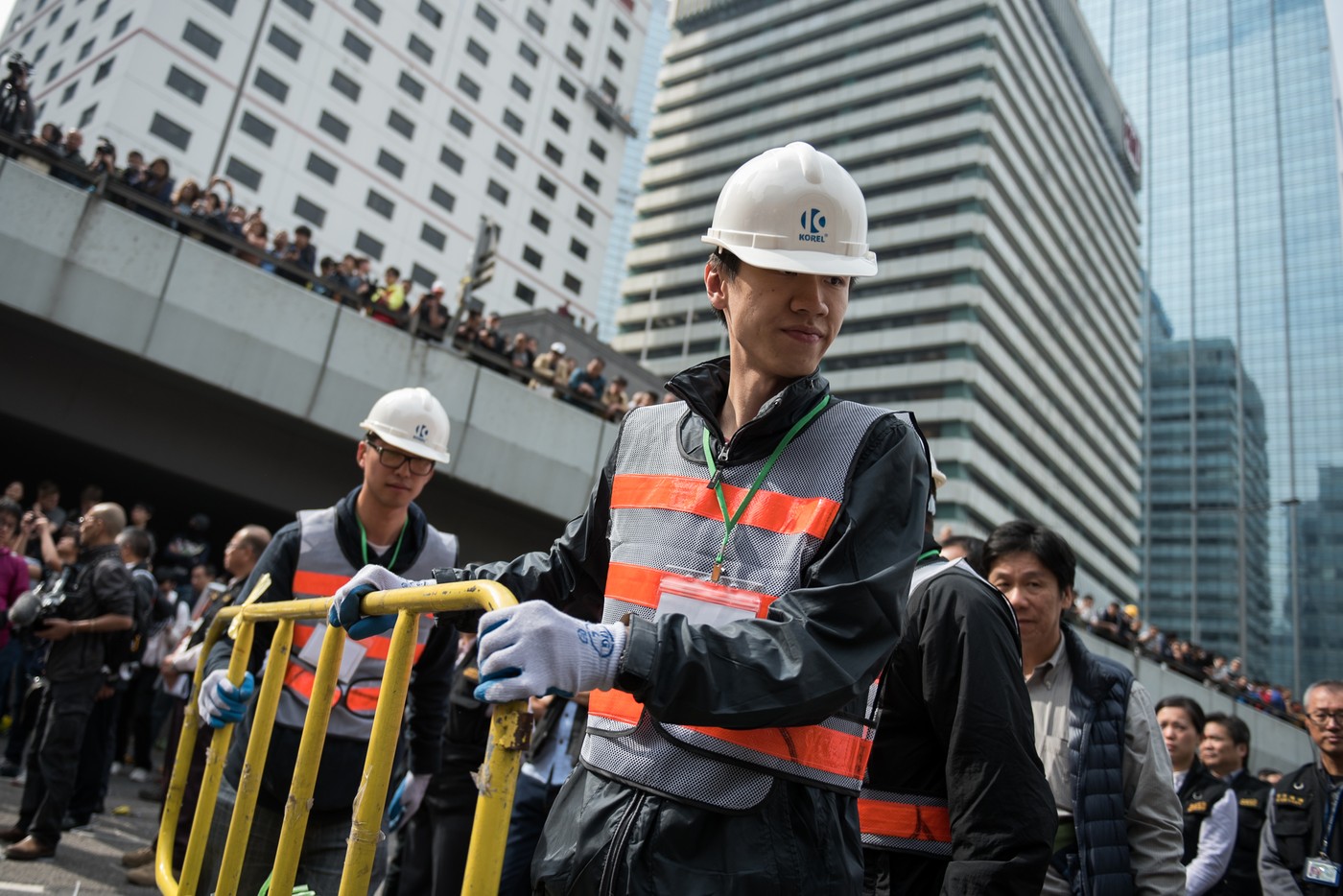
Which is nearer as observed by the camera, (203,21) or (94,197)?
(94,197)

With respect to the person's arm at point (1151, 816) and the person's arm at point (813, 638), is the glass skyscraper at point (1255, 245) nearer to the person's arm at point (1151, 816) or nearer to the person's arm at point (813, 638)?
the person's arm at point (1151, 816)

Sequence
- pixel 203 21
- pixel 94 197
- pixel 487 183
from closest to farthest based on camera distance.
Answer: pixel 94 197 < pixel 203 21 < pixel 487 183

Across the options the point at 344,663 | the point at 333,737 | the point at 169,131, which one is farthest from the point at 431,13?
the point at 333,737

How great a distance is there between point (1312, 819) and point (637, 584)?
443 centimetres

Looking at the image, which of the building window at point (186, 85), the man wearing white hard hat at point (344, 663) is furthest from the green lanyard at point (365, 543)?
the building window at point (186, 85)

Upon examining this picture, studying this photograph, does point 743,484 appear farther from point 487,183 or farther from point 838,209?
point 487,183

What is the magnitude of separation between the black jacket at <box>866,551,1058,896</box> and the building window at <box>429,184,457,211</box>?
50465 mm

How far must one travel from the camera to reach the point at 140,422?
13.2 metres

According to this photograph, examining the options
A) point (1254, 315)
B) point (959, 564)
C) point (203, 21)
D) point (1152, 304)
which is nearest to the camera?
point (959, 564)

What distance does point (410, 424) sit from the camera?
12.3ft

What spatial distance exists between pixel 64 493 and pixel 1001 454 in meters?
56.9

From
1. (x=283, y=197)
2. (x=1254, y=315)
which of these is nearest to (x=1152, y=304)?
Answer: (x=1254, y=315)

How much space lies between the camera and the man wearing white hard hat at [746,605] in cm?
144

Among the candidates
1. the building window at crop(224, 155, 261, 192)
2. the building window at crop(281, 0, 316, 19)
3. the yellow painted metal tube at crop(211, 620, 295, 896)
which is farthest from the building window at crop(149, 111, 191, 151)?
the yellow painted metal tube at crop(211, 620, 295, 896)
